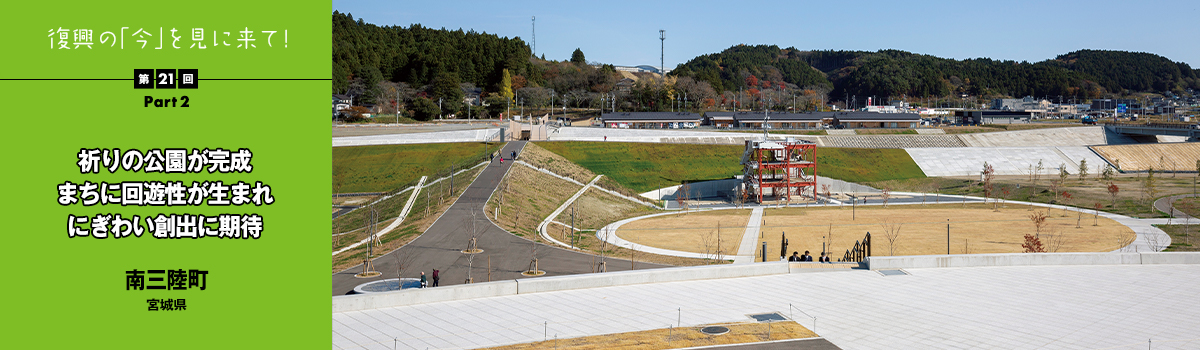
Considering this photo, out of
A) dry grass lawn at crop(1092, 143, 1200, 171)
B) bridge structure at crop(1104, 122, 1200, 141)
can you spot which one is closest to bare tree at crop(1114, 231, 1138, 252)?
dry grass lawn at crop(1092, 143, 1200, 171)

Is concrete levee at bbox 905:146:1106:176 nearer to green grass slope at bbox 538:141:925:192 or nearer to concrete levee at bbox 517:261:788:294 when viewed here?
green grass slope at bbox 538:141:925:192

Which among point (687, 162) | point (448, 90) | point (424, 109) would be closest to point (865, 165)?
point (687, 162)

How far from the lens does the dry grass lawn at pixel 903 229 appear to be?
1922 inches

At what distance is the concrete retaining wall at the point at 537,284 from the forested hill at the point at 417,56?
11796 cm

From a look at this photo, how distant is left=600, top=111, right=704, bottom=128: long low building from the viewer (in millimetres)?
118475

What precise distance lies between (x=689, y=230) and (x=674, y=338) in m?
36.8

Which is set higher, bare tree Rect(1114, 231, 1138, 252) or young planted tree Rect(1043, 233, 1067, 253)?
bare tree Rect(1114, 231, 1138, 252)

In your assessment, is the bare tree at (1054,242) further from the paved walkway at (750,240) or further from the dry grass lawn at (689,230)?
the dry grass lawn at (689,230)

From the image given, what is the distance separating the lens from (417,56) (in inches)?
6102

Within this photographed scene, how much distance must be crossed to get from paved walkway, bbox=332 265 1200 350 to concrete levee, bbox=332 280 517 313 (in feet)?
0.84

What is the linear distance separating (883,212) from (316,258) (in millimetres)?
61858

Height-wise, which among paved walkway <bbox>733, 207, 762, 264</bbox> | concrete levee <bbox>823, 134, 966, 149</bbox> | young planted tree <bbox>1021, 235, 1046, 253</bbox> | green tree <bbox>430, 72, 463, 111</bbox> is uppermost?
green tree <bbox>430, 72, 463, 111</bbox>

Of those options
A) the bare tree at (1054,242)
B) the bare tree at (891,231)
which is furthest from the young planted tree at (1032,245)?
the bare tree at (891,231)

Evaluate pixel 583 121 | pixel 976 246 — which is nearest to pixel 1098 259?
pixel 976 246
